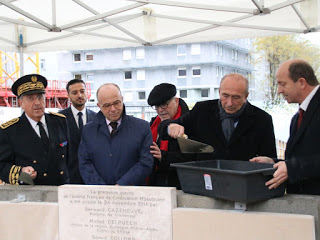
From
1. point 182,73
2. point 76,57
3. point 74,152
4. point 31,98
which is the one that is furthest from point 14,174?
point 76,57

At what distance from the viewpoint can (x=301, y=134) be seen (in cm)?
185

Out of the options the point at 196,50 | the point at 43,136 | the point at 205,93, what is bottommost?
the point at 43,136

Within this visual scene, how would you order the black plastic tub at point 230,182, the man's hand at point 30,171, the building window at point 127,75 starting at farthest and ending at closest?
the building window at point 127,75
the man's hand at point 30,171
the black plastic tub at point 230,182

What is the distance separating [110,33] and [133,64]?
13.5 meters

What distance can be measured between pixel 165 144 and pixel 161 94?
41 centimetres

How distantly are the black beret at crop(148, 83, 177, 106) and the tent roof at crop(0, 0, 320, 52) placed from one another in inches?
46.3

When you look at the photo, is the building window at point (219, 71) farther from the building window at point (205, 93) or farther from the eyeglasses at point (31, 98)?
the eyeglasses at point (31, 98)

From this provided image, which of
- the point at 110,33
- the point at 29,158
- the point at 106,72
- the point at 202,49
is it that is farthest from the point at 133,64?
the point at 29,158

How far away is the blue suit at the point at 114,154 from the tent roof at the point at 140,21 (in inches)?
73.2

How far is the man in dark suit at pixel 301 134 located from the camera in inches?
68.6

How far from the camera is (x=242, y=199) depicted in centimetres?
175

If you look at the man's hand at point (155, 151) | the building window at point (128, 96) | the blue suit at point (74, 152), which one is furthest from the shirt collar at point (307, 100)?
the building window at point (128, 96)

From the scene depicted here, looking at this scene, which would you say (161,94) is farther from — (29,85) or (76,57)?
(76,57)

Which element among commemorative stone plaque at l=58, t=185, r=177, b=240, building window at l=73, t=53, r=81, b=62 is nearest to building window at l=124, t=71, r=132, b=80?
building window at l=73, t=53, r=81, b=62
